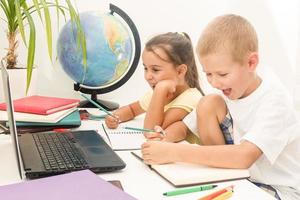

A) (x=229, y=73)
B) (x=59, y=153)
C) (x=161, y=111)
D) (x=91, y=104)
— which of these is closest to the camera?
(x=59, y=153)

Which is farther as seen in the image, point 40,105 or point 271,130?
point 40,105

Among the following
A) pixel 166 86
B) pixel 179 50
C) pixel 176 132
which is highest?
pixel 179 50

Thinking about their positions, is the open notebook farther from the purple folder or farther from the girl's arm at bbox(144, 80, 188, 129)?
the girl's arm at bbox(144, 80, 188, 129)

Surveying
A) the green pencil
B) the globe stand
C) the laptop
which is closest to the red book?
the laptop

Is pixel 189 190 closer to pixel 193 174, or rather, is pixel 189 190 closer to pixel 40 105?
pixel 193 174

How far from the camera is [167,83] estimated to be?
1.24 metres

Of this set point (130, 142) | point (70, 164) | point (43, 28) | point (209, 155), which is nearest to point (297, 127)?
point (209, 155)

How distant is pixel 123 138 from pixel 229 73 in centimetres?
31

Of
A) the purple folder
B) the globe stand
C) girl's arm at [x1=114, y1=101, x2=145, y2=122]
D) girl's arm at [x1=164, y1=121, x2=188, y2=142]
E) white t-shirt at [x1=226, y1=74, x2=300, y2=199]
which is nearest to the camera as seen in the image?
the purple folder

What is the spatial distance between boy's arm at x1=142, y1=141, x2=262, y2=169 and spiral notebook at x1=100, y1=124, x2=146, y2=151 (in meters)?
0.11

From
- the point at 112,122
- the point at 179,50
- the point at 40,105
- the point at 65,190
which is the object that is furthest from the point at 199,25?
the point at 65,190

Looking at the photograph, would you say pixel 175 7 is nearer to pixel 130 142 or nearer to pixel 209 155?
pixel 130 142

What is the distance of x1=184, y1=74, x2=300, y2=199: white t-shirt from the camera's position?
0.85m

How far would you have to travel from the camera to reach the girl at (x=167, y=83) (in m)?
1.21
